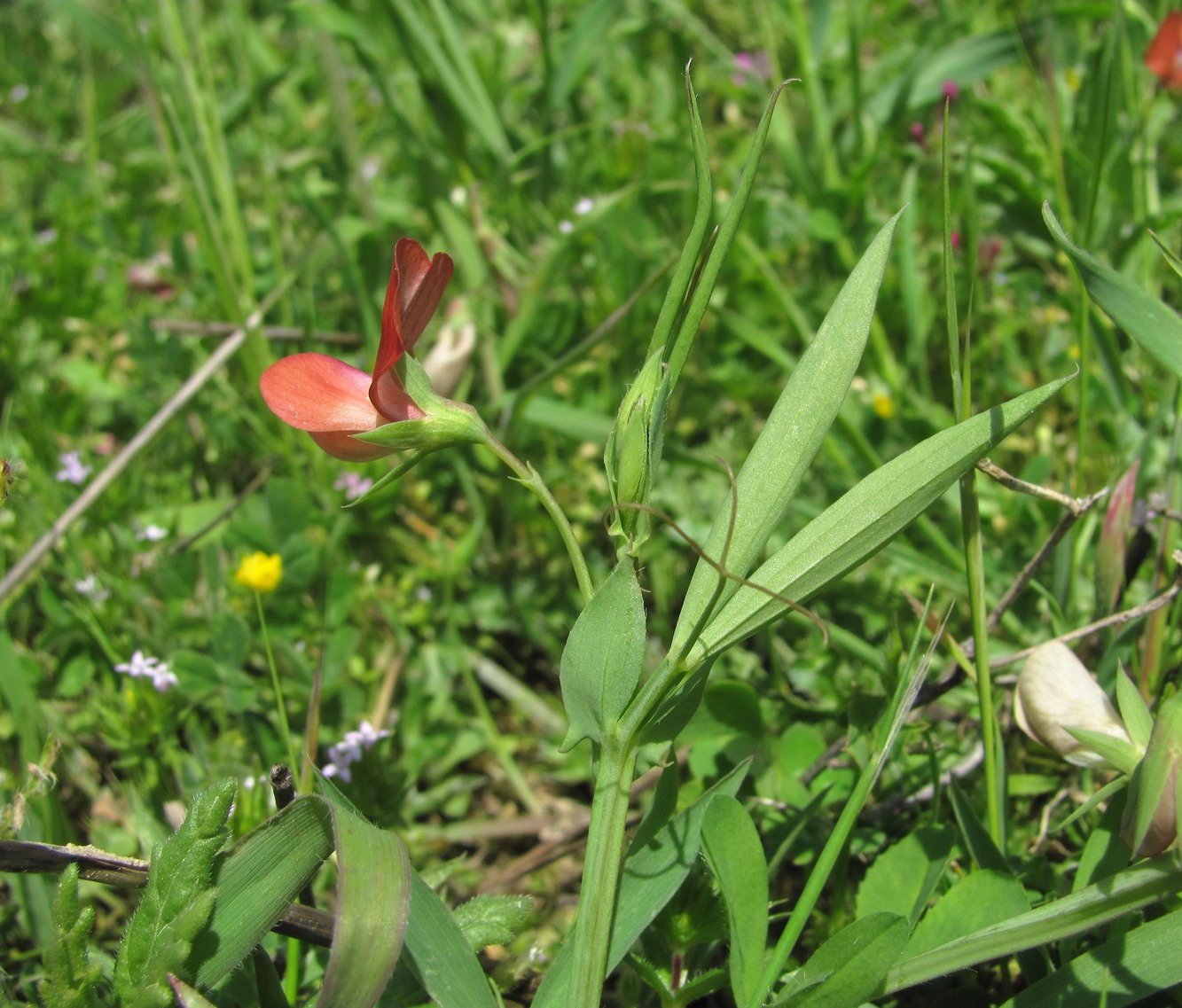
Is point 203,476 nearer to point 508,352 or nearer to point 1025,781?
point 508,352

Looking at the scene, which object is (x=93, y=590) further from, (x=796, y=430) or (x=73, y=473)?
(x=796, y=430)

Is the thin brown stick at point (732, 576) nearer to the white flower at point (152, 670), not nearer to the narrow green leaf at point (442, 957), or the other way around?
the narrow green leaf at point (442, 957)

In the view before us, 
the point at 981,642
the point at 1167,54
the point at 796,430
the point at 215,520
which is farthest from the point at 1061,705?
the point at 1167,54

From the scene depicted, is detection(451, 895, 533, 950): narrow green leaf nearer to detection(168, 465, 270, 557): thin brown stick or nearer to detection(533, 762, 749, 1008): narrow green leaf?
detection(533, 762, 749, 1008): narrow green leaf

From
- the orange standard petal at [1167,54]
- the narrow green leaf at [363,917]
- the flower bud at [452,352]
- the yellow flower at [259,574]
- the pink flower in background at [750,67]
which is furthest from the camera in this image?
the pink flower in background at [750,67]

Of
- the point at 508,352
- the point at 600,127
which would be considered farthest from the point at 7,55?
the point at 508,352

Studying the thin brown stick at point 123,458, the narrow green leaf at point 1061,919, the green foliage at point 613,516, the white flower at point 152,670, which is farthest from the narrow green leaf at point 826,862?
the thin brown stick at point 123,458
